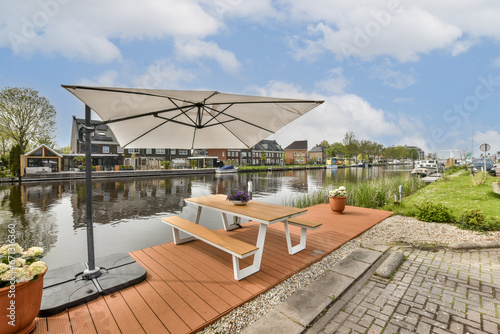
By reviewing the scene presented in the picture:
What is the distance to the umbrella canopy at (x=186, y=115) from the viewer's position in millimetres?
2891

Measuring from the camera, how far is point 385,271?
3.27 m

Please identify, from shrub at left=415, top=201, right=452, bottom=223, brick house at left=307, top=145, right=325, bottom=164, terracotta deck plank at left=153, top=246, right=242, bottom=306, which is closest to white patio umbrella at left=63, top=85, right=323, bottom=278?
terracotta deck plank at left=153, top=246, right=242, bottom=306

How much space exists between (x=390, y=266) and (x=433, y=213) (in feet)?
13.9

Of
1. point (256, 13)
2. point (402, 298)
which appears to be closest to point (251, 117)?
point (402, 298)

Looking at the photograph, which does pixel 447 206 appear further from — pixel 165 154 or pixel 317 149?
pixel 317 149

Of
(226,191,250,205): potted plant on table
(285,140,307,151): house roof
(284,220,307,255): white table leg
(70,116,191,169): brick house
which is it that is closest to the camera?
(284,220,307,255): white table leg

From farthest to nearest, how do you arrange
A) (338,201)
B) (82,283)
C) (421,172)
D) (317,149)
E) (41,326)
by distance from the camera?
(317,149), (421,172), (338,201), (82,283), (41,326)

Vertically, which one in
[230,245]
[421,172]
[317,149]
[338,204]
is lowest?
[338,204]

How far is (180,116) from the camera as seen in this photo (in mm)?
4332

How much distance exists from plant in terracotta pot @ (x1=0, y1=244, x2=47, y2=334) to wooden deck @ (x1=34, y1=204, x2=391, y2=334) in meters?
0.29

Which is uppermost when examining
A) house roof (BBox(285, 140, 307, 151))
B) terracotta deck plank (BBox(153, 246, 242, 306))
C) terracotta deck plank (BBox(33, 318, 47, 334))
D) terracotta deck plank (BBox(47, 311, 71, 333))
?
house roof (BBox(285, 140, 307, 151))

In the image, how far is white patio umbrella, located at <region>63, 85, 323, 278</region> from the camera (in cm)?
289

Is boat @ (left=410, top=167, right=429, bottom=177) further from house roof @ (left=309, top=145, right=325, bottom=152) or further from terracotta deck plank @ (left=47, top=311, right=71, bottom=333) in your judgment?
house roof @ (left=309, top=145, right=325, bottom=152)

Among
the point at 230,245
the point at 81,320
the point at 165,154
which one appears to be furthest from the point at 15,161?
the point at 230,245
